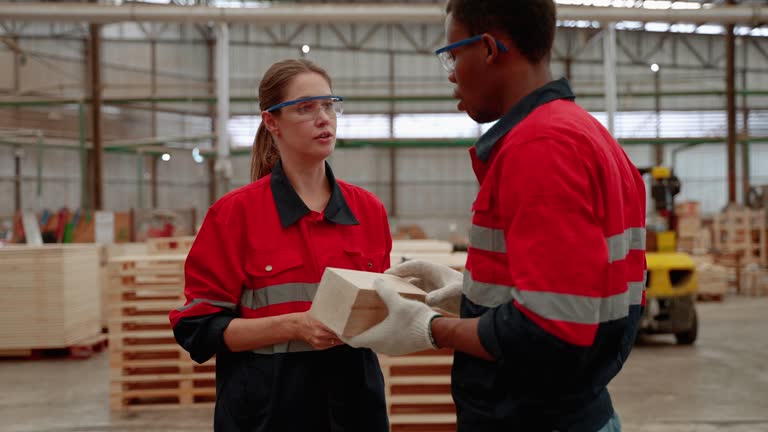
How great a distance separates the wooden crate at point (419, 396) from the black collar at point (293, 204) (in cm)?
302

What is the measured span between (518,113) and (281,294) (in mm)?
1045

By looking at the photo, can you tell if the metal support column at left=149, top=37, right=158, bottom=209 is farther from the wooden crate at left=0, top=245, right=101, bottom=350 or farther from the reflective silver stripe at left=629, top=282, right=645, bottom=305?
the reflective silver stripe at left=629, top=282, right=645, bottom=305

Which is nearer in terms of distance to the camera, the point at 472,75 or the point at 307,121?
the point at 472,75

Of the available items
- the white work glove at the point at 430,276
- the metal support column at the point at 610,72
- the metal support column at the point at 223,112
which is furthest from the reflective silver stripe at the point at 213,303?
the metal support column at the point at 610,72

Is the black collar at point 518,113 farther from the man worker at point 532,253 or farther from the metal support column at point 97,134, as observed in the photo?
the metal support column at point 97,134

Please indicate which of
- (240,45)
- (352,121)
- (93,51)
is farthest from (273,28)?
(93,51)

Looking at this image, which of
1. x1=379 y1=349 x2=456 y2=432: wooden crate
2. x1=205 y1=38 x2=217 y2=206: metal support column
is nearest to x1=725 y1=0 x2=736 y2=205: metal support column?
x1=379 y1=349 x2=456 y2=432: wooden crate

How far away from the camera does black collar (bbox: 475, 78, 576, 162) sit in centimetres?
152

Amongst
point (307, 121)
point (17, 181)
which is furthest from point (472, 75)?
point (17, 181)

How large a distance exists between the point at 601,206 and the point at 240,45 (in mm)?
26615

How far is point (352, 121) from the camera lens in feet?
85.0

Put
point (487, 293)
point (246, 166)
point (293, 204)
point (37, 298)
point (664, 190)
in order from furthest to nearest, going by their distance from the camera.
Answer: point (246, 166) → point (664, 190) → point (37, 298) → point (293, 204) → point (487, 293)

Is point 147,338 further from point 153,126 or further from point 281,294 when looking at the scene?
point 153,126

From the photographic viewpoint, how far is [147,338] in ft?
22.4
